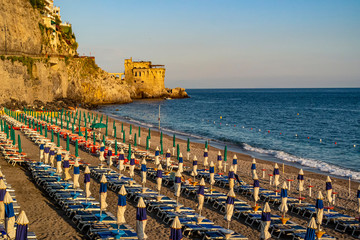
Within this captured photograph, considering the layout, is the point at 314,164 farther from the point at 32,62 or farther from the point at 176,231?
the point at 32,62

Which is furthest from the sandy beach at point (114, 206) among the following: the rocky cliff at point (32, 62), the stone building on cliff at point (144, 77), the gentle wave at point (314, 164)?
the stone building on cliff at point (144, 77)

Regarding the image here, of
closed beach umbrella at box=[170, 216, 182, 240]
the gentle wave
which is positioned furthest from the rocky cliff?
closed beach umbrella at box=[170, 216, 182, 240]

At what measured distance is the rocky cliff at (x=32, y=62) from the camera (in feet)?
154

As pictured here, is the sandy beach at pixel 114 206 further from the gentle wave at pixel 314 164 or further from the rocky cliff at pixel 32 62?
the rocky cliff at pixel 32 62

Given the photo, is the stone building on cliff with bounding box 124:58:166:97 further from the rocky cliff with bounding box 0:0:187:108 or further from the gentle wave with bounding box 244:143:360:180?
the gentle wave with bounding box 244:143:360:180

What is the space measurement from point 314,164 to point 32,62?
40879mm

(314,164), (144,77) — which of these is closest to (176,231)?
(314,164)

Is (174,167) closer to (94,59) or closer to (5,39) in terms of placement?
(5,39)

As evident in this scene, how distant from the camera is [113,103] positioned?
9094 cm

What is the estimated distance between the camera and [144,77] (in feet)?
359

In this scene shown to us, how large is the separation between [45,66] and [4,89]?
1099cm

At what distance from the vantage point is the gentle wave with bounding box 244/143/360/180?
24053 millimetres

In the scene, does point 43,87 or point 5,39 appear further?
point 43,87

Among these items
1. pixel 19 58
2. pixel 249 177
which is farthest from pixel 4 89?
pixel 249 177
